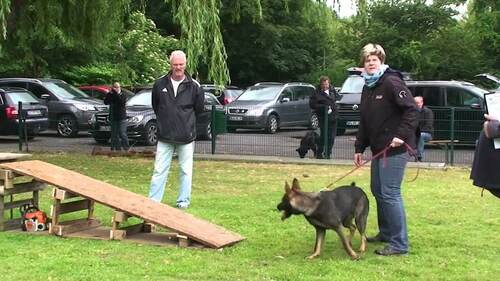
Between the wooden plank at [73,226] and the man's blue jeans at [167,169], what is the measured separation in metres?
0.99

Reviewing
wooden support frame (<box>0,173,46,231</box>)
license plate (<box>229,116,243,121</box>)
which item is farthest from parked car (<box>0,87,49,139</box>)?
wooden support frame (<box>0,173,46,231</box>)

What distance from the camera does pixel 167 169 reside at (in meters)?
9.38

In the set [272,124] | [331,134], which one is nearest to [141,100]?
[272,124]

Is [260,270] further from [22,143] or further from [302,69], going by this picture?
[302,69]

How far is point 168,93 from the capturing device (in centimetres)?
931

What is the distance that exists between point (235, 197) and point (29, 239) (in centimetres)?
386

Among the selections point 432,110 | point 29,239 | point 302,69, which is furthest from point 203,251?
point 302,69

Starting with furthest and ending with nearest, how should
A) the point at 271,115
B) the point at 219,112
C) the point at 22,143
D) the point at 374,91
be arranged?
1. the point at 271,115
2. the point at 22,143
3. the point at 219,112
4. the point at 374,91

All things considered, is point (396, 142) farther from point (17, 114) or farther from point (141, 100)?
point (17, 114)

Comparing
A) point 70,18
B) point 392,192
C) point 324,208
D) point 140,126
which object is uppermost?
point 70,18

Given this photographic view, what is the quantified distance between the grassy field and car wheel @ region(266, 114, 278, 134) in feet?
44.4

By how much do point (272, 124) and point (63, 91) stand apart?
7215 millimetres

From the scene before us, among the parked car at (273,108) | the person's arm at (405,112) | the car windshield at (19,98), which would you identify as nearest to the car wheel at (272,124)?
the parked car at (273,108)

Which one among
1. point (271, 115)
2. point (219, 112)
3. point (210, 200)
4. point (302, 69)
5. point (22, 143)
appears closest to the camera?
point (210, 200)
